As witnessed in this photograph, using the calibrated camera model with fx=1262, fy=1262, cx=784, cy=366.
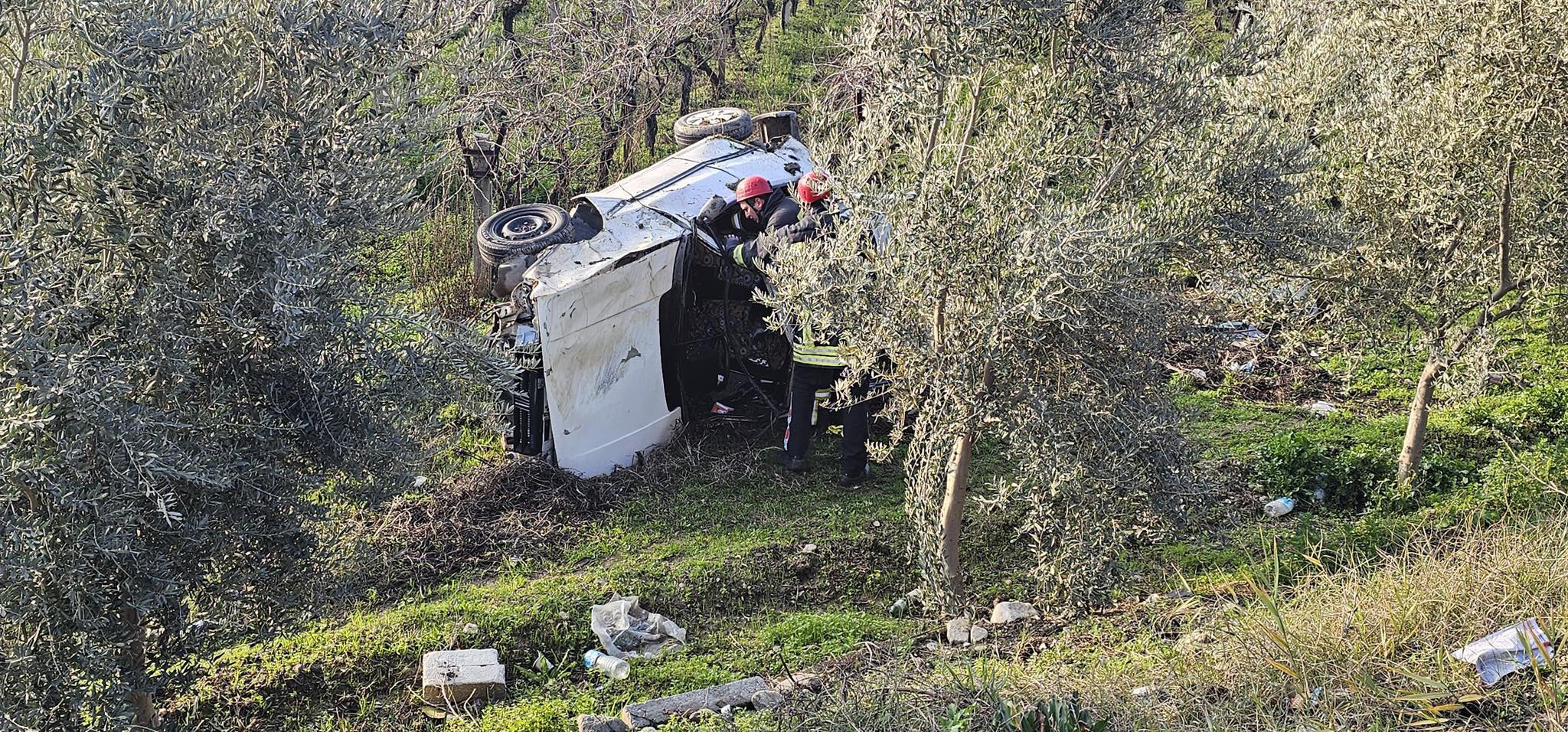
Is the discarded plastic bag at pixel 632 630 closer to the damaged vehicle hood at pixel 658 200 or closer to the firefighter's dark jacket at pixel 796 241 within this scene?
→ the firefighter's dark jacket at pixel 796 241

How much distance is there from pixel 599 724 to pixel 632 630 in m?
1.08

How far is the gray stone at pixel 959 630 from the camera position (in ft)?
21.3

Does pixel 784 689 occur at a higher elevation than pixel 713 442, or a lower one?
higher

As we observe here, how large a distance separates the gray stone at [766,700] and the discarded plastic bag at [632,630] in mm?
926

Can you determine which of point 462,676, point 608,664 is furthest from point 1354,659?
point 462,676

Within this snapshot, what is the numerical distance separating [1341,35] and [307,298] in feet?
21.6

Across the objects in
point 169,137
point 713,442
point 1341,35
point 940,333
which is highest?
point 169,137

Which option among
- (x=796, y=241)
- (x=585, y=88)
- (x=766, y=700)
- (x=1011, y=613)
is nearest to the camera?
(x=766, y=700)

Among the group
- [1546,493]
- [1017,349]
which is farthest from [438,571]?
[1546,493]

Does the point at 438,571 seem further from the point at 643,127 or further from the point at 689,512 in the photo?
the point at 643,127

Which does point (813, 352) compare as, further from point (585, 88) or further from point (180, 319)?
point (585, 88)

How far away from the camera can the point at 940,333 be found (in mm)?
5730

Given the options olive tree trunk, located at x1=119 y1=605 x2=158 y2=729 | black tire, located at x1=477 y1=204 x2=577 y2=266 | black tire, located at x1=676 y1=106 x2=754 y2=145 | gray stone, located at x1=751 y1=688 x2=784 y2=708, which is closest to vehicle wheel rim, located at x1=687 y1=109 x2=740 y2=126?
black tire, located at x1=676 y1=106 x2=754 y2=145

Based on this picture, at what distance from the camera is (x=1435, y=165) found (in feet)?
22.5
